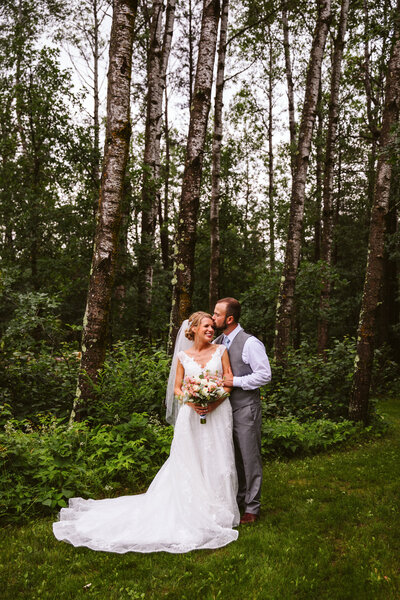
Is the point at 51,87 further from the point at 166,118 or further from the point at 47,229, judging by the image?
the point at 166,118

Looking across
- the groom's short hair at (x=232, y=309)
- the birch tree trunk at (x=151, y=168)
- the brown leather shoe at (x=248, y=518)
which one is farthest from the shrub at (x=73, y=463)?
the birch tree trunk at (x=151, y=168)

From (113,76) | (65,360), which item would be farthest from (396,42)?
(65,360)

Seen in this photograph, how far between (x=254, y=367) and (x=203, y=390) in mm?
688

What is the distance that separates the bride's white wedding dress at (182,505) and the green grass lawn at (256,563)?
0.48ft

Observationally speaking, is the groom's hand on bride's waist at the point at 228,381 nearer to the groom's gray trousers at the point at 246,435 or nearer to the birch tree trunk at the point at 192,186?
the groom's gray trousers at the point at 246,435

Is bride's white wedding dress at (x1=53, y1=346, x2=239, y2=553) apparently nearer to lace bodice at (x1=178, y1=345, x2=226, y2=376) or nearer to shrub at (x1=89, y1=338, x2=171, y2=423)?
lace bodice at (x1=178, y1=345, x2=226, y2=376)

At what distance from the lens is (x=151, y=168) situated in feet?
48.1

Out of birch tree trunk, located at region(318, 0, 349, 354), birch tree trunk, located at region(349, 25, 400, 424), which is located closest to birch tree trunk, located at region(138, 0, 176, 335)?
birch tree trunk, located at region(318, 0, 349, 354)

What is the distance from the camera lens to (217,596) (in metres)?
3.65

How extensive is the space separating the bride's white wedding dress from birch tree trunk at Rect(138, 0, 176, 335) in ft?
31.9

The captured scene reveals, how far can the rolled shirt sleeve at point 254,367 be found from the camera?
5.21 meters

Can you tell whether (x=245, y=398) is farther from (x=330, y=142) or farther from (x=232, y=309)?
(x=330, y=142)

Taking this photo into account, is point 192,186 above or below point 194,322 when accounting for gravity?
above

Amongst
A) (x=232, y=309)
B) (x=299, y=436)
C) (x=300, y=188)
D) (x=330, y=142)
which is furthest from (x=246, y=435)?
(x=330, y=142)
